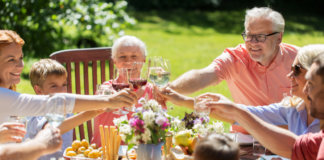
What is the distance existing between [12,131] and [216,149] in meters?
1.32

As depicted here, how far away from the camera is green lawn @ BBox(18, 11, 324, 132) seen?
11414mm

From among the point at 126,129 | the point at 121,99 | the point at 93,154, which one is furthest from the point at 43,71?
the point at 126,129

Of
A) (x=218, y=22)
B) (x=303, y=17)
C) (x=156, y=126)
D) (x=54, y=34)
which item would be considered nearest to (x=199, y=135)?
(x=156, y=126)

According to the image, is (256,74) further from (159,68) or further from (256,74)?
(159,68)

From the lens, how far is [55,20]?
9430 mm

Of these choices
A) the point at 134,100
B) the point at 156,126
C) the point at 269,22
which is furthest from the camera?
the point at 269,22

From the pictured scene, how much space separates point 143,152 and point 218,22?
572 inches

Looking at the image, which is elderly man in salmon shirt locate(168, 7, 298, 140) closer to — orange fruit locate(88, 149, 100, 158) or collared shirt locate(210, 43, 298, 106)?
collared shirt locate(210, 43, 298, 106)

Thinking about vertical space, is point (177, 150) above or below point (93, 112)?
below

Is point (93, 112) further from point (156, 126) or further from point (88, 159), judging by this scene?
point (156, 126)

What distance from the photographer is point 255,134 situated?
3.02m

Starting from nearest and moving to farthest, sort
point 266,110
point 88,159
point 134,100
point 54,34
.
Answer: point 88,159 → point 134,100 → point 266,110 → point 54,34

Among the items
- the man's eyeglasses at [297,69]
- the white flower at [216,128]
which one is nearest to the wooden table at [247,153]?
the white flower at [216,128]

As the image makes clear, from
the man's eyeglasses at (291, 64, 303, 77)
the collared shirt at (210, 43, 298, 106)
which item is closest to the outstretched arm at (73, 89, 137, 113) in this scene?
the man's eyeglasses at (291, 64, 303, 77)
